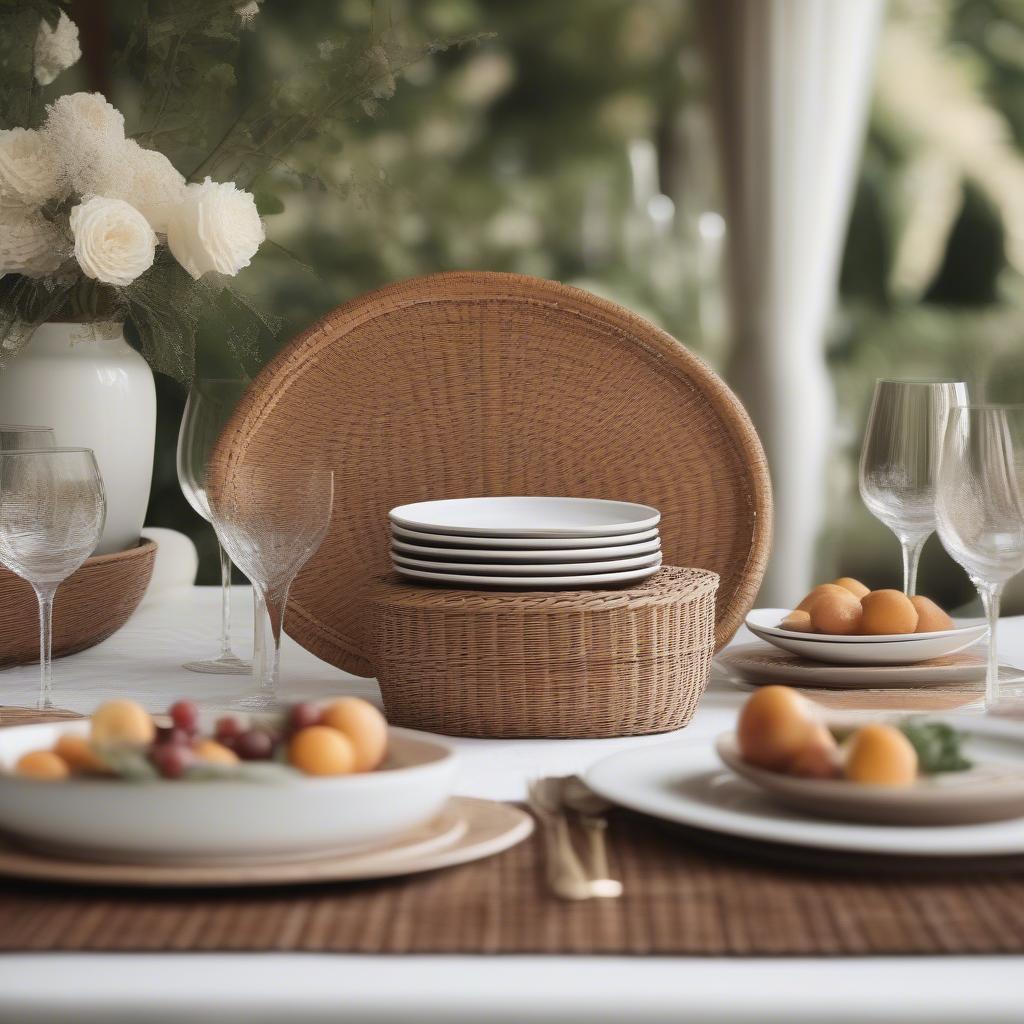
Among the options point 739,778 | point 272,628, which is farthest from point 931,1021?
A: point 272,628

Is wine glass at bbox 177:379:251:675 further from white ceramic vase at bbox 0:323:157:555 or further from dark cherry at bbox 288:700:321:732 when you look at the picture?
dark cherry at bbox 288:700:321:732

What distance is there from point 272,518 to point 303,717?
16.3 inches

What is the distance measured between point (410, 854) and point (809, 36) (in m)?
2.43

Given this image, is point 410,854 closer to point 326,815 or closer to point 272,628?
point 326,815

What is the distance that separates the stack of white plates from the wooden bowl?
0.34 meters

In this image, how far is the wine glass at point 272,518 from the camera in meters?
1.04

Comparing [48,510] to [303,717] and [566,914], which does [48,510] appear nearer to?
[303,717]

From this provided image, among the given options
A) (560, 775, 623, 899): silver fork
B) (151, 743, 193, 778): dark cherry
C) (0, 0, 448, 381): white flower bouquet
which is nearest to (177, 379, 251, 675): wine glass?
(0, 0, 448, 381): white flower bouquet

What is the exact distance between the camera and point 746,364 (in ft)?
9.52

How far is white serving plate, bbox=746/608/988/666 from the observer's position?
3.69 feet

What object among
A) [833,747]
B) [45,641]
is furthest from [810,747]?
[45,641]

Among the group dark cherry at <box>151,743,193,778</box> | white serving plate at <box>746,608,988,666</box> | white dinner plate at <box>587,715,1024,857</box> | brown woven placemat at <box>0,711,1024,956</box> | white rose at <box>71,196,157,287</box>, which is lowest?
white serving plate at <box>746,608,988,666</box>

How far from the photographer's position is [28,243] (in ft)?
4.07

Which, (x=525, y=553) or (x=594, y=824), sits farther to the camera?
(x=525, y=553)
